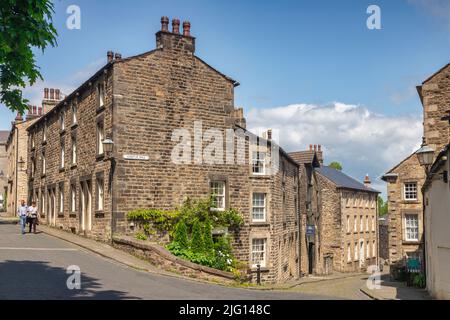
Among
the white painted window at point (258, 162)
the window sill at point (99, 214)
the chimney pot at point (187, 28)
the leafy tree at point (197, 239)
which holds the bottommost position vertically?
the leafy tree at point (197, 239)

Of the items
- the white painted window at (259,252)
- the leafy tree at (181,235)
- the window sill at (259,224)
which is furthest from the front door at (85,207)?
A: the white painted window at (259,252)

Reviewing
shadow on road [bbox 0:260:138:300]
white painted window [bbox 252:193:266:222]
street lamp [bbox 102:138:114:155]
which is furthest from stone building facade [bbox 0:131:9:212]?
shadow on road [bbox 0:260:138:300]

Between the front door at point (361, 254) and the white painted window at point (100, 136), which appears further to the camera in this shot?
the front door at point (361, 254)

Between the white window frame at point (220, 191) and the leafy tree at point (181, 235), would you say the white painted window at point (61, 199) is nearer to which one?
the white window frame at point (220, 191)

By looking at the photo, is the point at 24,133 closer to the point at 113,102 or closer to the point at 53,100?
the point at 53,100

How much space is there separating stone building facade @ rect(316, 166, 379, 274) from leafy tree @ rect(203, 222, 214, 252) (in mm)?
21318

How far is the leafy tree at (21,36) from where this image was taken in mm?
11805

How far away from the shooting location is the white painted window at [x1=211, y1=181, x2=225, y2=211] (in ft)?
89.3

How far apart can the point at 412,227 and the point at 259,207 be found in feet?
41.8

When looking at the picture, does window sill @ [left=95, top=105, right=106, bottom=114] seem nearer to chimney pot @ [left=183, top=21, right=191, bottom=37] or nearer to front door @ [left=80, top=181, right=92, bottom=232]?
front door @ [left=80, top=181, right=92, bottom=232]

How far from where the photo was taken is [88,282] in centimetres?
1506

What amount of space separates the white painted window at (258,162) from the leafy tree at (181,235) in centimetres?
618
